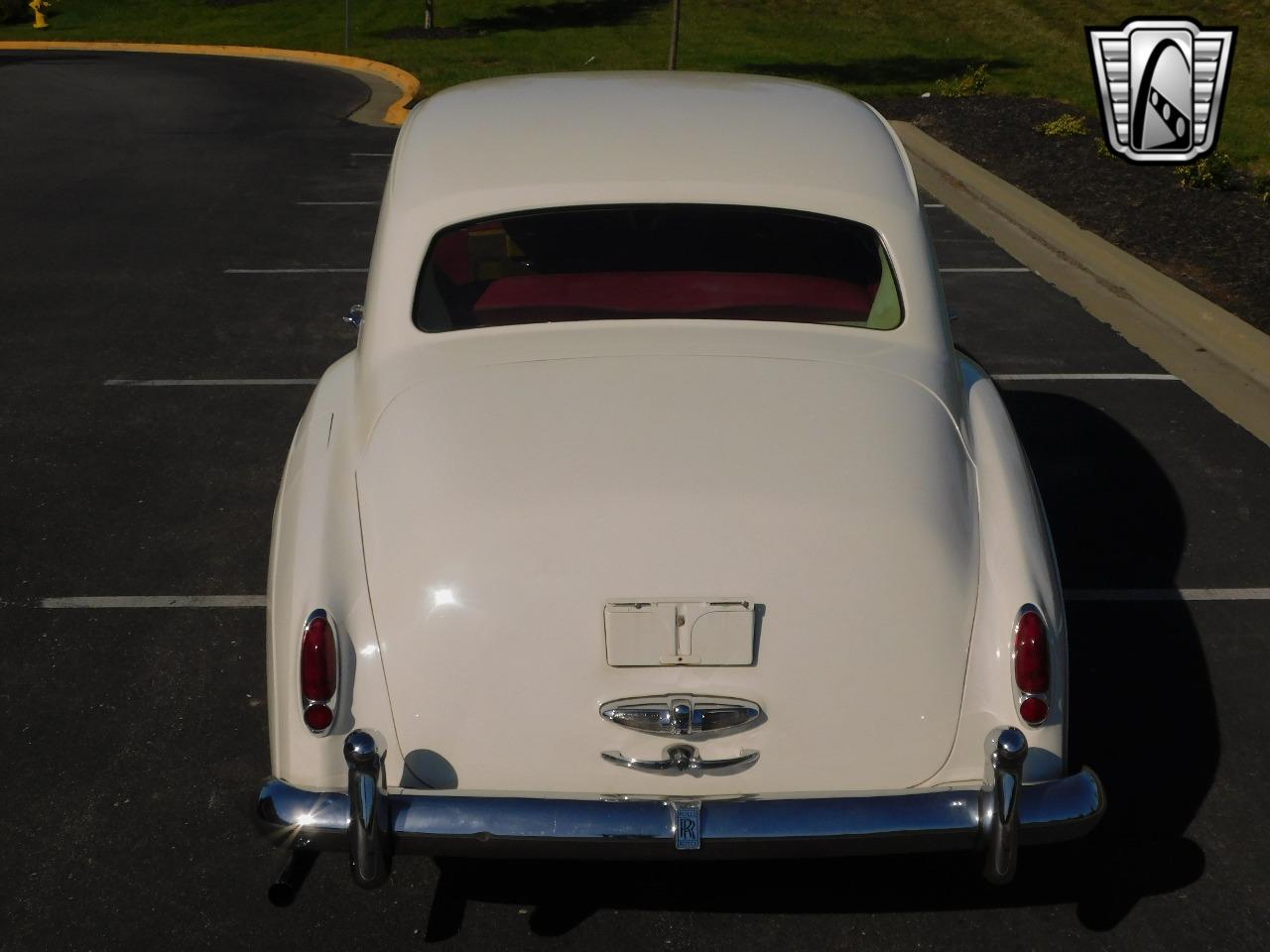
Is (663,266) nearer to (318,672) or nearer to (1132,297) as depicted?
(318,672)

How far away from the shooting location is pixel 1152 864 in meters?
3.80

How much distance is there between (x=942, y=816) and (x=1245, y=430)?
483cm

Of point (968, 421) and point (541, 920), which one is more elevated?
point (968, 421)

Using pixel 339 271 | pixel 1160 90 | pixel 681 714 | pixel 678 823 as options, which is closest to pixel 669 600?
pixel 681 714

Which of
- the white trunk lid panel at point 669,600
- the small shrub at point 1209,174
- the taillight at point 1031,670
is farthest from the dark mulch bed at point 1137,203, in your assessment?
the white trunk lid panel at point 669,600

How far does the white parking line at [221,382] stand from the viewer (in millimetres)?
7512

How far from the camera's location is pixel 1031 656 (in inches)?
128

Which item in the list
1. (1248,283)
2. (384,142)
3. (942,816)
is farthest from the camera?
(384,142)

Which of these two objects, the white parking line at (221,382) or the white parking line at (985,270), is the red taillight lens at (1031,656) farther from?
the white parking line at (985,270)

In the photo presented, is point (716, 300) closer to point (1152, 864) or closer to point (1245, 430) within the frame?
point (1152, 864)

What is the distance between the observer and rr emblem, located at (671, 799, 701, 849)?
299 centimetres

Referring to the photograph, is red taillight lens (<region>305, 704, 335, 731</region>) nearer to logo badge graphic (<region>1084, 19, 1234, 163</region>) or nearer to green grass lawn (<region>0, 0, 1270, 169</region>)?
logo badge graphic (<region>1084, 19, 1234, 163</region>)

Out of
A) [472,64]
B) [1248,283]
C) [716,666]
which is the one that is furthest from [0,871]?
[472,64]

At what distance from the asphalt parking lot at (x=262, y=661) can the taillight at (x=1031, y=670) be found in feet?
2.35
